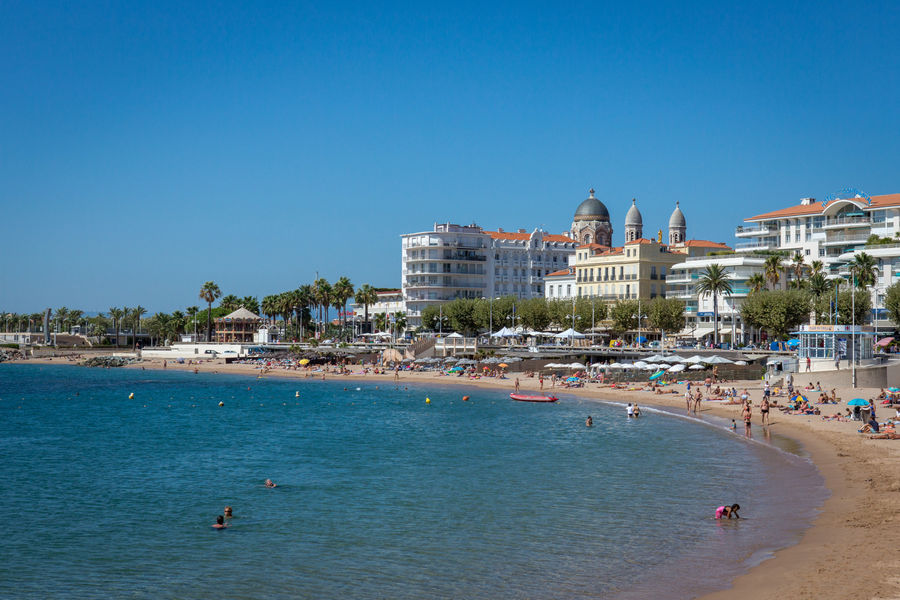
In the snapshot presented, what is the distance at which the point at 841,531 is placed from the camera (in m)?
22.9

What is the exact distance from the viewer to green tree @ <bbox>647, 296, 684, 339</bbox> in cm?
9619

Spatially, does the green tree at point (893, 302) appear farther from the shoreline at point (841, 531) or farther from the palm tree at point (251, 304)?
the palm tree at point (251, 304)

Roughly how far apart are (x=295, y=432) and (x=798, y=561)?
35498 millimetres

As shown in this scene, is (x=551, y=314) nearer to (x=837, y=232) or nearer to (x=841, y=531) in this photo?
(x=837, y=232)

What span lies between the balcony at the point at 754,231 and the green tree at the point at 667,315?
1872cm

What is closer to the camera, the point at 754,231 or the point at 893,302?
the point at 893,302

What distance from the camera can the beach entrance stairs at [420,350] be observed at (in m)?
104

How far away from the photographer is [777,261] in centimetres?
9044

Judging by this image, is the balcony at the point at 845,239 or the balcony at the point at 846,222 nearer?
the balcony at the point at 845,239

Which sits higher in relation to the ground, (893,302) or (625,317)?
(893,302)

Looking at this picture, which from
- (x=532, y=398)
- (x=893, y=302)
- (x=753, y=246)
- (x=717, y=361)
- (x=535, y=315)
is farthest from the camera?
(x=753, y=246)

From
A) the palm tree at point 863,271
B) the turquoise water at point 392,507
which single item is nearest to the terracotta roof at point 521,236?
the palm tree at point 863,271

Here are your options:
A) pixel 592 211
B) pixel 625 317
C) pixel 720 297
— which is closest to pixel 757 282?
pixel 720 297

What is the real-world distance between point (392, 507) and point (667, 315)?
72.0 meters
